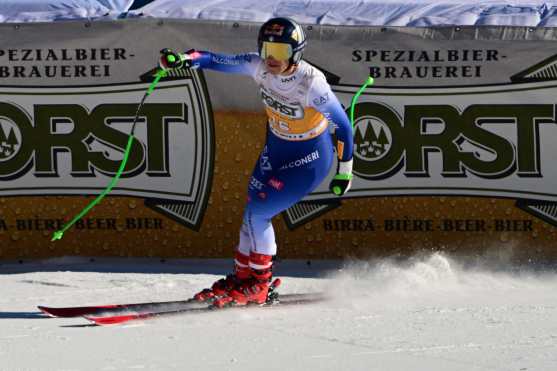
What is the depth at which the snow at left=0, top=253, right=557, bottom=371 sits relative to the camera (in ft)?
17.8

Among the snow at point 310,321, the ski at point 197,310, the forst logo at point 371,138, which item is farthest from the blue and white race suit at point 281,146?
the forst logo at point 371,138

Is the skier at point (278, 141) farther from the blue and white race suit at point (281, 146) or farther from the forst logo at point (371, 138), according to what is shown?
the forst logo at point (371, 138)

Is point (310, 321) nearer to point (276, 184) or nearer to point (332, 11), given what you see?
point (276, 184)

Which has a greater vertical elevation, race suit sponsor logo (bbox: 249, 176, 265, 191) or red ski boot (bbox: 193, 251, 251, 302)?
race suit sponsor logo (bbox: 249, 176, 265, 191)

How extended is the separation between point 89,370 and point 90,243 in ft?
14.1

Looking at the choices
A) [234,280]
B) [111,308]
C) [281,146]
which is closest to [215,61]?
[281,146]

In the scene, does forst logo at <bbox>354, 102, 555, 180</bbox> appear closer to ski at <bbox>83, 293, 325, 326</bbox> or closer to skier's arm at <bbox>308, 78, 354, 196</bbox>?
ski at <bbox>83, 293, 325, 326</bbox>

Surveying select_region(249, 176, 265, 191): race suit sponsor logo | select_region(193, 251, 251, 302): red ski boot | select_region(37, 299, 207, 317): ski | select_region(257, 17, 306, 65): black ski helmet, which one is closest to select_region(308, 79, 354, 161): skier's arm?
select_region(257, 17, 306, 65): black ski helmet

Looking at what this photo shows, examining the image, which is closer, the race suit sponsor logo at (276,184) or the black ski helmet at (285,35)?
the black ski helmet at (285,35)

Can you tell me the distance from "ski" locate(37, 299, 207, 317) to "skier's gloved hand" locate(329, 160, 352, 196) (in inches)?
46.2

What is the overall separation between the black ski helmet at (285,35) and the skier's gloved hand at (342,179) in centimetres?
72

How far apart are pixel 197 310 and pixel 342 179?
1.23 meters

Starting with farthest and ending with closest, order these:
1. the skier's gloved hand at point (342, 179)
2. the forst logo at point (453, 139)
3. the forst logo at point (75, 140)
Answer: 1. the forst logo at point (75, 140)
2. the forst logo at point (453, 139)
3. the skier's gloved hand at point (342, 179)

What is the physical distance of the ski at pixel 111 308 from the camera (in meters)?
6.90
